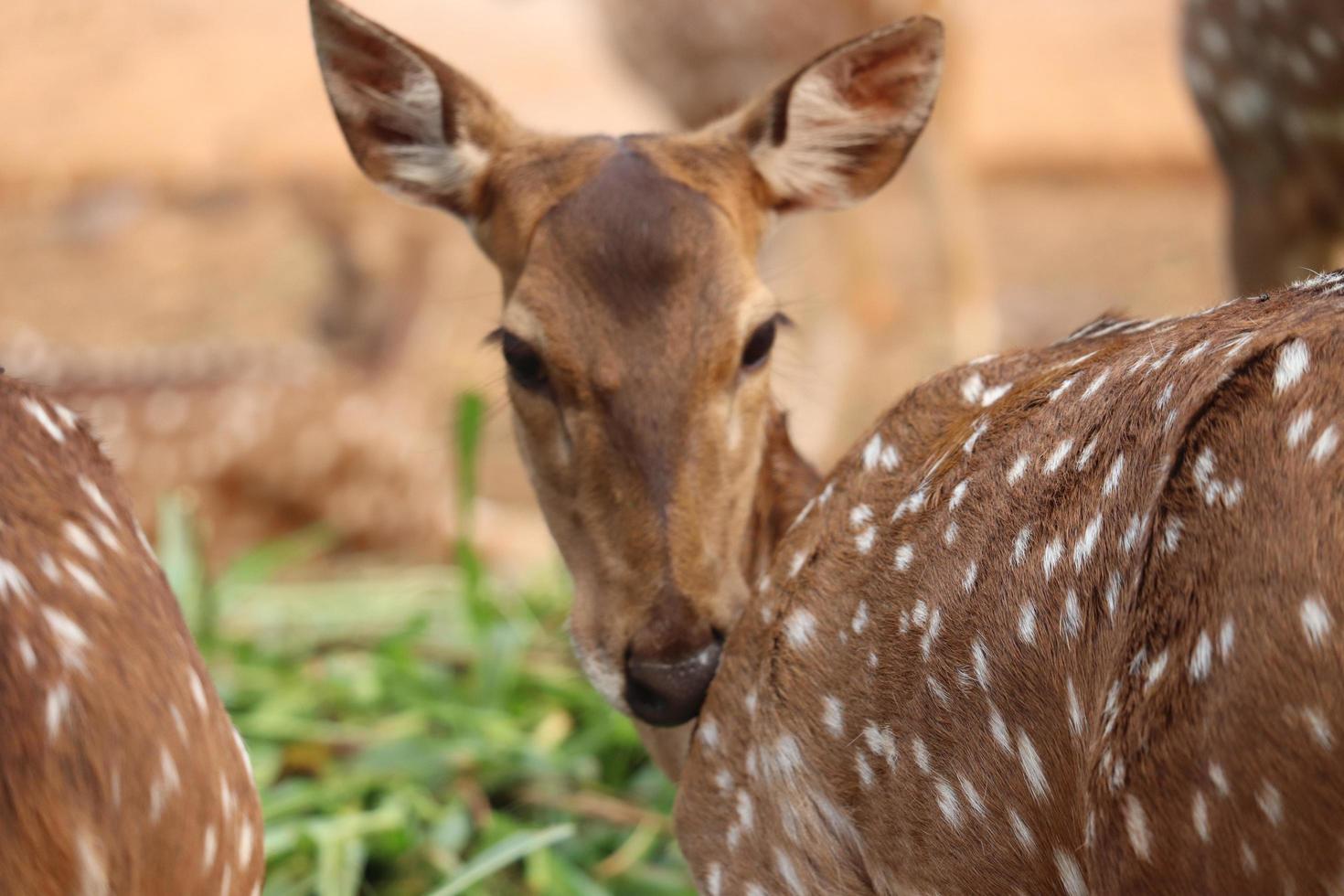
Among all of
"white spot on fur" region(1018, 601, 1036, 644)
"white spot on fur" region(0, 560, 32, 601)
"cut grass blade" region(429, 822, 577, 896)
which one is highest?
"white spot on fur" region(0, 560, 32, 601)

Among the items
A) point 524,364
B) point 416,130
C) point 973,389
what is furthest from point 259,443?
point 973,389

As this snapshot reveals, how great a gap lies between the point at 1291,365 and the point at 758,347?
123cm

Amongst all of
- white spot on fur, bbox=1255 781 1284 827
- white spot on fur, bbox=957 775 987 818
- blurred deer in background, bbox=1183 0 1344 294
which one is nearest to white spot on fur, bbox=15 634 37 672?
white spot on fur, bbox=957 775 987 818

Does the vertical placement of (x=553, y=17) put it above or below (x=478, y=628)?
above

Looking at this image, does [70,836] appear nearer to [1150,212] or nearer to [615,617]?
[615,617]

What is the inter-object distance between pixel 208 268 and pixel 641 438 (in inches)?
367

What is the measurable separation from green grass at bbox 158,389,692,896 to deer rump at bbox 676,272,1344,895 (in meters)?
0.87

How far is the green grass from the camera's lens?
296 centimetres

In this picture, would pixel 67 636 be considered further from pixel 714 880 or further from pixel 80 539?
pixel 714 880

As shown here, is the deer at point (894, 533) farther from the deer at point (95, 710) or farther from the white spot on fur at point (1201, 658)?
the deer at point (95, 710)

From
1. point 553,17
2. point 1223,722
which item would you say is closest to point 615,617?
point 1223,722

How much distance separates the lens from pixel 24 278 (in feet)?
35.2

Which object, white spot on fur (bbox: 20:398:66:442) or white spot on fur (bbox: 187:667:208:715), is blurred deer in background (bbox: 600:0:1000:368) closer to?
white spot on fur (bbox: 20:398:66:442)

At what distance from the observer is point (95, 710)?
170cm
